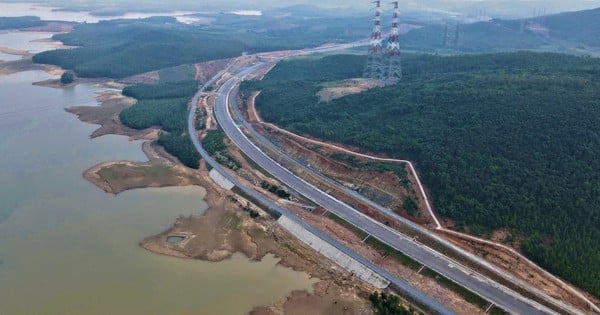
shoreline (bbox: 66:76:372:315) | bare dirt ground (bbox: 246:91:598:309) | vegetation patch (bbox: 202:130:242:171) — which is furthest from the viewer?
vegetation patch (bbox: 202:130:242:171)

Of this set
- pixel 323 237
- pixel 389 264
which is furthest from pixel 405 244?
pixel 323 237

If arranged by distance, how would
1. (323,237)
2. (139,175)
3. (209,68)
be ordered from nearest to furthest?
(323,237) < (139,175) < (209,68)

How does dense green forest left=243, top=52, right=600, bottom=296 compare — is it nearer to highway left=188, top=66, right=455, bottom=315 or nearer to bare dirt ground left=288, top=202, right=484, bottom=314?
bare dirt ground left=288, top=202, right=484, bottom=314

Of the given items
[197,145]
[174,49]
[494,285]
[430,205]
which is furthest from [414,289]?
[174,49]

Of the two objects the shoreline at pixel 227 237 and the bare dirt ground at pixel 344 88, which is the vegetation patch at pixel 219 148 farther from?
the bare dirt ground at pixel 344 88

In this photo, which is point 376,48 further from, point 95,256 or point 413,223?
point 95,256

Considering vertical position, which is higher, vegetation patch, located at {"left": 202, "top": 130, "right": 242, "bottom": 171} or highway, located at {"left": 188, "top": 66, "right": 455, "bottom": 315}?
vegetation patch, located at {"left": 202, "top": 130, "right": 242, "bottom": 171}

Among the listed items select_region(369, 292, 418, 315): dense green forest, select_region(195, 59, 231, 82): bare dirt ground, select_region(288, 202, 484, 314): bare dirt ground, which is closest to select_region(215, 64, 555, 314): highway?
select_region(288, 202, 484, 314): bare dirt ground
